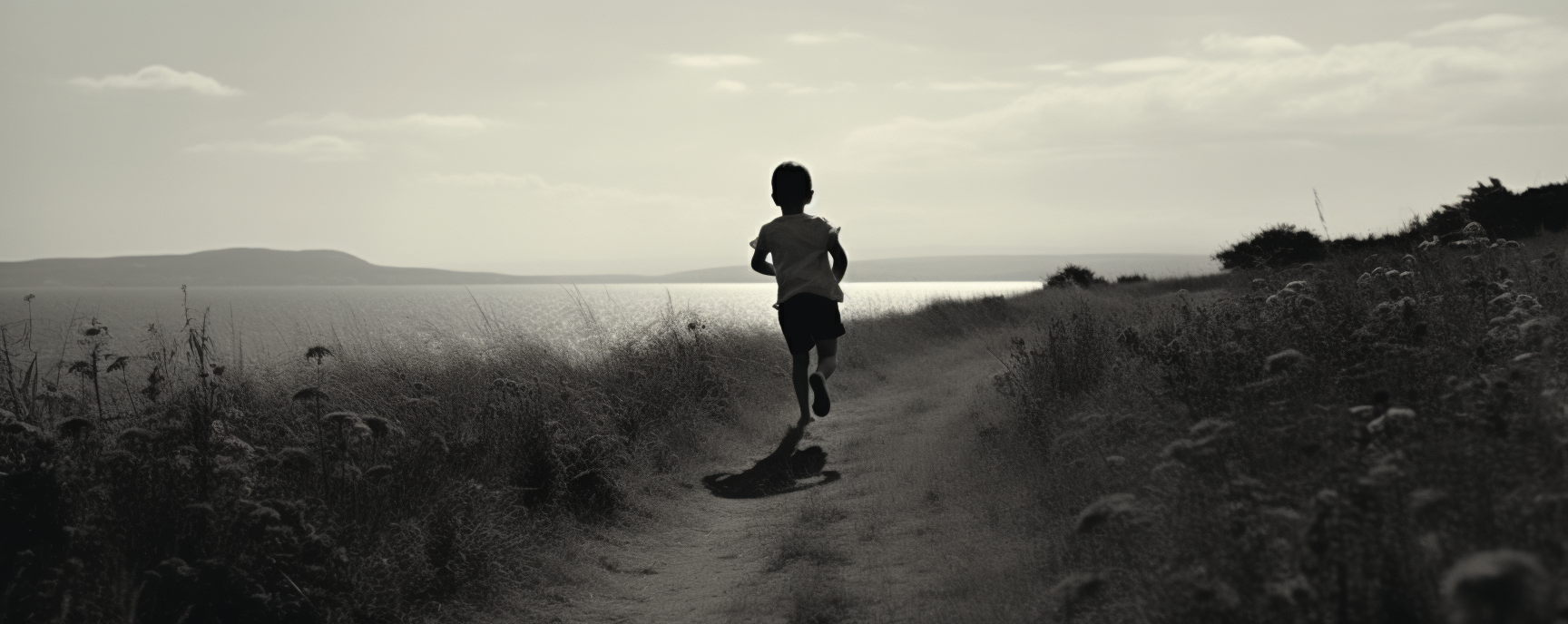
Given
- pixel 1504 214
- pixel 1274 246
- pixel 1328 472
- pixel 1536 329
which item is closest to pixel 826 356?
pixel 1536 329

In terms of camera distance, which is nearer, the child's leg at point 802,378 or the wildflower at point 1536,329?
the wildflower at point 1536,329

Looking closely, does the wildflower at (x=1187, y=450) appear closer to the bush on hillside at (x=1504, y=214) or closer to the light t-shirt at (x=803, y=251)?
the light t-shirt at (x=803, y=251)

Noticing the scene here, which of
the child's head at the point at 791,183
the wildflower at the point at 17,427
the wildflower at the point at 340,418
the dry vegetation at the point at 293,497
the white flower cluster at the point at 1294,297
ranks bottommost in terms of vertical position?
the dry vegetation at the point at 293,497

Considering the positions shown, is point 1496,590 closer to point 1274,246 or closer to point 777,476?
point 777,476

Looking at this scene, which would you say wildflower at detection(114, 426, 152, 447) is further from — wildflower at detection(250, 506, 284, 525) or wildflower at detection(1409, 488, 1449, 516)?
wildflower at detection(1409, 488, 1449, 516)

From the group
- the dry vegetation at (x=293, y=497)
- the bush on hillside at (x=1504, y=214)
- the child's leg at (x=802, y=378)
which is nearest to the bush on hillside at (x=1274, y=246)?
the bush on hillside at (x=1504, y=214)

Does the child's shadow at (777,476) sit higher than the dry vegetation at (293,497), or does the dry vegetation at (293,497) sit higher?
the dry vegetation at (293,497)

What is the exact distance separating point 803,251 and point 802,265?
12cm

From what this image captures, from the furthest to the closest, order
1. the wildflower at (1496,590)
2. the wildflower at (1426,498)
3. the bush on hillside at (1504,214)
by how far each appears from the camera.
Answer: the bush on hillside at (1504,214) → the wildflower at (1426,498) → the wildflower at (1496,590)

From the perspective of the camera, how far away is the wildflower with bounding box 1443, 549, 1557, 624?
1.54 m

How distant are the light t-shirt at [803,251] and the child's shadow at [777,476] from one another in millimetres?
1357

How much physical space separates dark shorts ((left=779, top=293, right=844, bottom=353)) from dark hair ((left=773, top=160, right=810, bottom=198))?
0.89 metres

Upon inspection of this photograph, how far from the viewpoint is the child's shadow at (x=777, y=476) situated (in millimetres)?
7051

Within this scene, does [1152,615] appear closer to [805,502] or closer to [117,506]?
[805,502]
